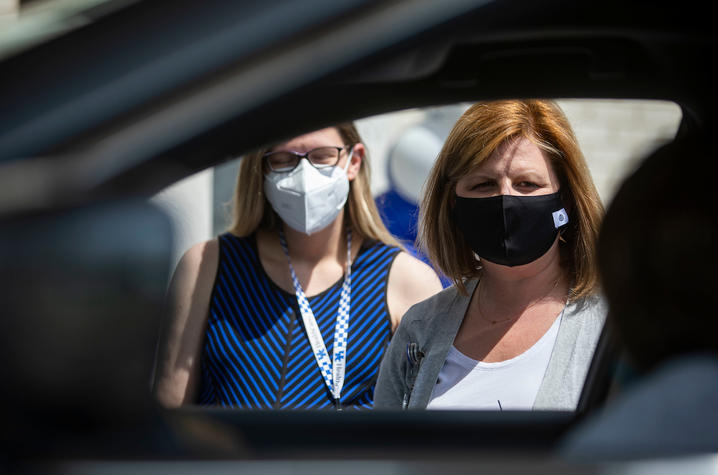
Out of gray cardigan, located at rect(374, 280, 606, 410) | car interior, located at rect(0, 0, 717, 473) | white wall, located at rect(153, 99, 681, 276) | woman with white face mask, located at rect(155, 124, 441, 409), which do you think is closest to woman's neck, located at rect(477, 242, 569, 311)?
gray cardigan, located at rect(374, 280, 606, 410)

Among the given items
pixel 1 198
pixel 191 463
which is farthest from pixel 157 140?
pixel 191 463

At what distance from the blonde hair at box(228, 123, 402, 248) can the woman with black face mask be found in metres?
0.82

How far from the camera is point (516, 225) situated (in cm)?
273

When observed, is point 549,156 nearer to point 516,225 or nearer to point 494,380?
point 516,225

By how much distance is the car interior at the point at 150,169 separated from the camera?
1.17 m

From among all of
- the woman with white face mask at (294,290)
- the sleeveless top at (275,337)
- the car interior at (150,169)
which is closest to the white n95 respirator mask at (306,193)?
the woman with white face mask at (294,290)

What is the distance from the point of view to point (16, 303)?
1154mm

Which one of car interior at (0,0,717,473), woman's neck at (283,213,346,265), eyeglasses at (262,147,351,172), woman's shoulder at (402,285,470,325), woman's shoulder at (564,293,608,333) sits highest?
car interior at (0,0,717,473)

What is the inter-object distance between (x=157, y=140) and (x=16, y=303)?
0.28 meters

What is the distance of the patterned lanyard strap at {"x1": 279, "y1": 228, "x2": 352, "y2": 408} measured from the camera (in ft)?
10.9

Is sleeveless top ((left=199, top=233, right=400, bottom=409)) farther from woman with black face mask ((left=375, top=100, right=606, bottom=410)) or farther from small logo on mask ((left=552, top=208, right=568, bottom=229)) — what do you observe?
small logo on mask ((left=552, top=208, right=568, bottom=229))

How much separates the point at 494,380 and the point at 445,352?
0.63 feet

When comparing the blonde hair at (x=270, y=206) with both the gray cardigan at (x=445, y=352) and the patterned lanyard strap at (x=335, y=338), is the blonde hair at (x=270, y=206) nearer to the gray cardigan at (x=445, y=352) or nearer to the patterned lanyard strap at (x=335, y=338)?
the patterned lanyard strap at (x=335, y=338)

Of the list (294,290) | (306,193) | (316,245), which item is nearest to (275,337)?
(294,290)
